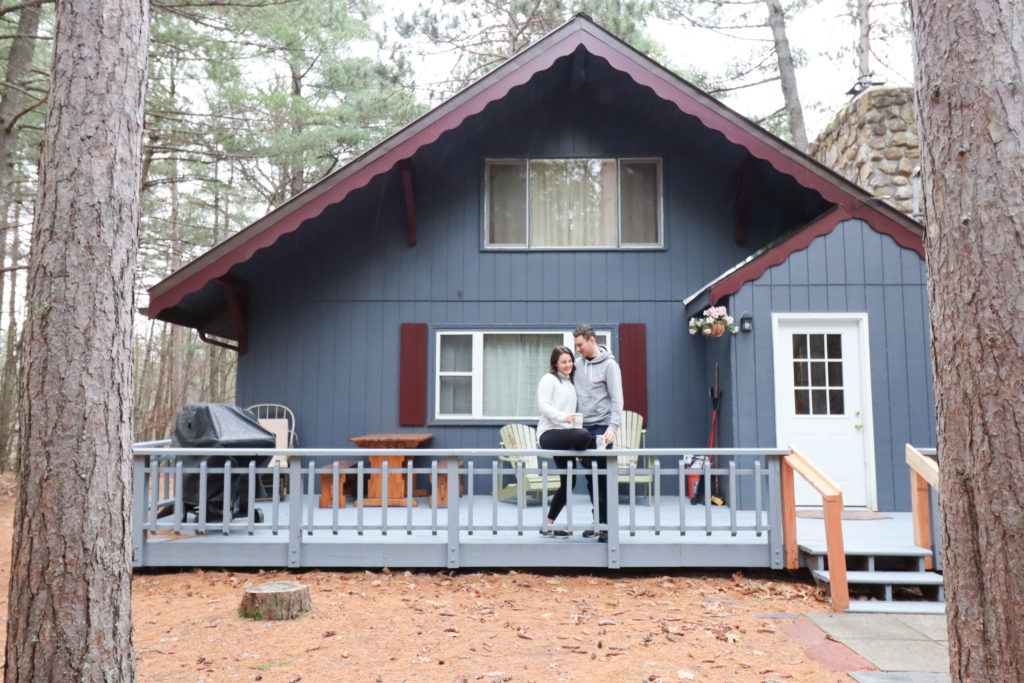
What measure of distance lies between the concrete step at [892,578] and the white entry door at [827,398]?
203 cm

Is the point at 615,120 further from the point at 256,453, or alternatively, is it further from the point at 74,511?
the point at 74,511

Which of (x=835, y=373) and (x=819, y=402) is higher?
(x=835, y=373)

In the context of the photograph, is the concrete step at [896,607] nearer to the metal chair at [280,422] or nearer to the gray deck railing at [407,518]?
the gray deck railing at [407,518]

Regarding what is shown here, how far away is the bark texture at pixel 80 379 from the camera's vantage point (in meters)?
2.62

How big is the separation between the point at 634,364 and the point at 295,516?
4190 millimetres

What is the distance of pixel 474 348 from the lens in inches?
337

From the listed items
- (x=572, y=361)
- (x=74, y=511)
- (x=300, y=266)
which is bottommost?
(x=74, y=511)

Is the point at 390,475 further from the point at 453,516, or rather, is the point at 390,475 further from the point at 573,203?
the point at 573,203

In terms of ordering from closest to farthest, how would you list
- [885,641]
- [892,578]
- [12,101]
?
1. [885,641]
2. [892,578]
3. [12,101]

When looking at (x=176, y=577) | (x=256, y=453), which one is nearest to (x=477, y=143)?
(x=256, y=453)

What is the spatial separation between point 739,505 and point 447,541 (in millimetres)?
2978

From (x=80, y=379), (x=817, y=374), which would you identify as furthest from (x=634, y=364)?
(x=80, y=379)

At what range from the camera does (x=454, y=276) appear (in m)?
8.65

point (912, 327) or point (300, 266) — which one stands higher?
point (300, 266)
